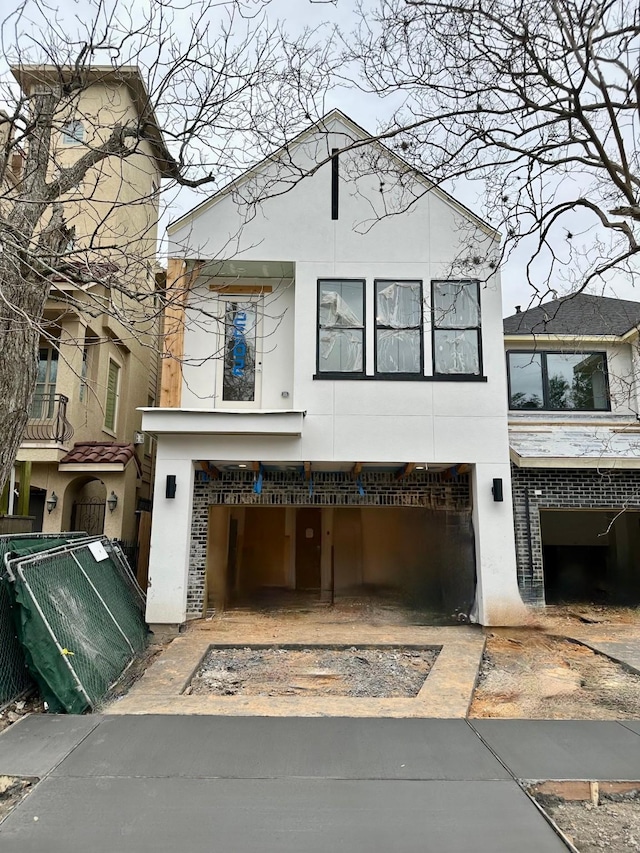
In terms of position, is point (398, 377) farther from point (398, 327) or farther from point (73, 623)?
point (73, 623)

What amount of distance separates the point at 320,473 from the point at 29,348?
17.2 ft

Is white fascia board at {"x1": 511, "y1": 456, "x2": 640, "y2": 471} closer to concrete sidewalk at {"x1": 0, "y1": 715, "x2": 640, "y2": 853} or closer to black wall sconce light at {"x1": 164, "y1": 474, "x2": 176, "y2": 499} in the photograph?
concrete sidewalk at {"x1": 0, "y1": 715, "x2": 640, "y2": 853}

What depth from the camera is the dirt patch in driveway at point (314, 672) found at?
5.94 m

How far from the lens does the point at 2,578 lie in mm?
5074

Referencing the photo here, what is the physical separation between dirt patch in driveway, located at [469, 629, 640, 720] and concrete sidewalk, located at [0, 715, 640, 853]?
46 centimetres

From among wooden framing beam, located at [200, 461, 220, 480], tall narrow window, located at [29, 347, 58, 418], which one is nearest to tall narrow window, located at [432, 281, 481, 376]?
wooden framing beam, located at [200, 461, 220, 480]

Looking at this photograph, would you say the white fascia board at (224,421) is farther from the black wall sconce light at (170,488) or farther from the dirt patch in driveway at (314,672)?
the dirt patch in driveway at (314,672)

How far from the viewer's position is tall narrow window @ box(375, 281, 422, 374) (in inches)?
351

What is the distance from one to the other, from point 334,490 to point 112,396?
6.47 m

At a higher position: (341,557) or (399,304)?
(399,304)

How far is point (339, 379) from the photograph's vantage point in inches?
345

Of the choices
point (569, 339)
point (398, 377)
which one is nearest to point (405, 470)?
point (398, 377)

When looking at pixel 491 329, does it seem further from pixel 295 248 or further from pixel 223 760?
pixel 223 760

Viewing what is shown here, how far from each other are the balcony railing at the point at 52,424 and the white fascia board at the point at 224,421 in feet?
9.53
